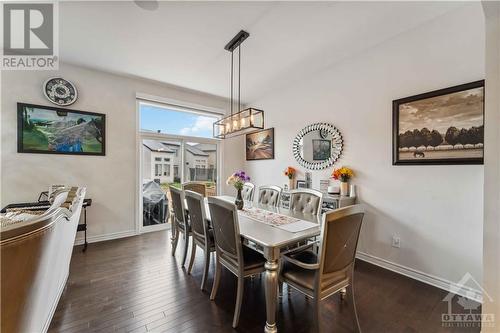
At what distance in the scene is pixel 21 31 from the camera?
8.24 ft

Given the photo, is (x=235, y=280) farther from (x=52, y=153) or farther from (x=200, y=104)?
(x=200, y=104)

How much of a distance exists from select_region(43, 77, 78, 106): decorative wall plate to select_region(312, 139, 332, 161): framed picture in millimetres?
4092

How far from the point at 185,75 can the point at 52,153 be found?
2457 millimetres

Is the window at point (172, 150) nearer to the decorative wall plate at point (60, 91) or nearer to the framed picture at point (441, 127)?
the decorative wall plate at point (60, 91)

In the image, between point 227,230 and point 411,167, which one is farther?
point 411,167

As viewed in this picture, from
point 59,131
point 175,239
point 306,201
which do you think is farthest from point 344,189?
point 59,131

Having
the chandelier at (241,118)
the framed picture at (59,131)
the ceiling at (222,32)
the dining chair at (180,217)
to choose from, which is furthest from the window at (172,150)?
the chandelier at (241,118)

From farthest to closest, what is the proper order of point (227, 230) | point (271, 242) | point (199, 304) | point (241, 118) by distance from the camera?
point (241, 118) → point (199, 304) → point (227, 230) → point (271, 242)

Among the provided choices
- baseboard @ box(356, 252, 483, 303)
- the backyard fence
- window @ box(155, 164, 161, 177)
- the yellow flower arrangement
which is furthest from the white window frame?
baseboard @ box(356, 252, 483, 303)

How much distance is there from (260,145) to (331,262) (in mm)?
3604

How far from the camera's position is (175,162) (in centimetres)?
454

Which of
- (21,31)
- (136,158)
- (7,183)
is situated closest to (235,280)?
(136,158)

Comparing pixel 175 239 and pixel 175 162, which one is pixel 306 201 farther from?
pixel 175 162

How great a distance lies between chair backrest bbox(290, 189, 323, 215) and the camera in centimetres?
253
